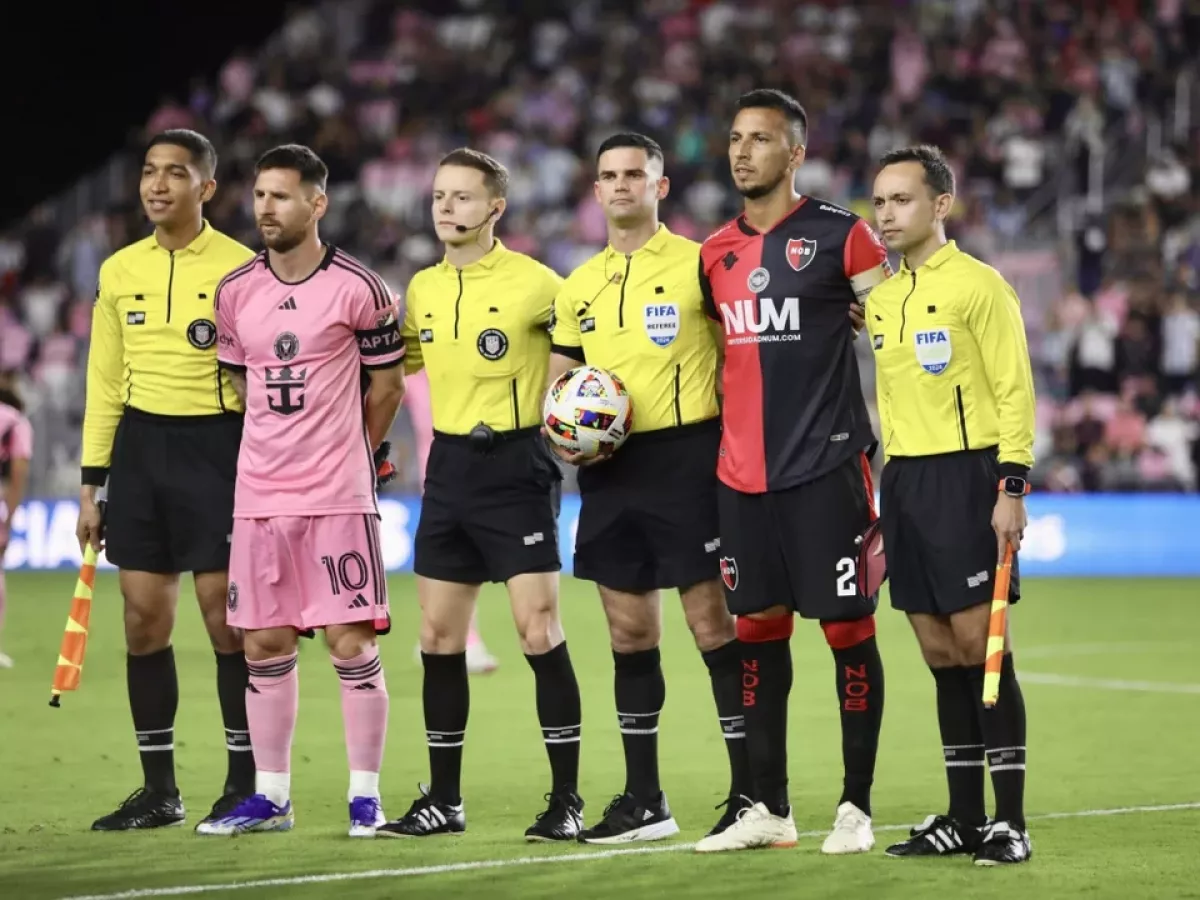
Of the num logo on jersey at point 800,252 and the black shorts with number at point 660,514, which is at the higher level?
the num logo on jersey at point 800,252

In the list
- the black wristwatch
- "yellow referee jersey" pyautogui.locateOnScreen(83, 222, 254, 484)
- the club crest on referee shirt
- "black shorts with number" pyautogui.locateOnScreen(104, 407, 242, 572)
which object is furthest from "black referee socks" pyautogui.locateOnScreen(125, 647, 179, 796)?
the black wristwatch

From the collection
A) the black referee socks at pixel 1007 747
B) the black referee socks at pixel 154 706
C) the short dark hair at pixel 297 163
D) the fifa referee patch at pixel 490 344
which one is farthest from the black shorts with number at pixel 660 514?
the black referee socks at pixel 154 706

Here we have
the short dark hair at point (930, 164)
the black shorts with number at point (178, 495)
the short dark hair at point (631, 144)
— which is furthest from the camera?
the black shorts with number at point (178, 495)

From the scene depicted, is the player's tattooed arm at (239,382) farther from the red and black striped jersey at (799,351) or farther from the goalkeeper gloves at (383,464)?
the red and black striped jersey at (799,351)

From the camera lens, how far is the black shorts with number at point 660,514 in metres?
7.36

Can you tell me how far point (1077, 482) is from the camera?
822 inches

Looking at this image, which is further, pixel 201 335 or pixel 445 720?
pixel 201 335

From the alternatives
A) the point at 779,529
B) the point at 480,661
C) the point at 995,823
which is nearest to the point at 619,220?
the point at 779,529

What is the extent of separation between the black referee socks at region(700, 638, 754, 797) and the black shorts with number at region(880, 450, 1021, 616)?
72cm

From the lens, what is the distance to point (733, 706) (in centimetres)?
735

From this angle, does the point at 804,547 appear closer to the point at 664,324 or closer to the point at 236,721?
the point at 664,324

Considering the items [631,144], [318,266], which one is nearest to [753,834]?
[631,144]

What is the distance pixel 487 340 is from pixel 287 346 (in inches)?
29.0

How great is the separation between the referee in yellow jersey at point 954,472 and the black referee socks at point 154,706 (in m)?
2.89
